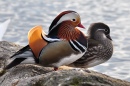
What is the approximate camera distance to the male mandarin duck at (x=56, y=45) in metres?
4.32

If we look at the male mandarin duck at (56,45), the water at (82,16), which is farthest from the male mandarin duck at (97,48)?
the water at (82,16)

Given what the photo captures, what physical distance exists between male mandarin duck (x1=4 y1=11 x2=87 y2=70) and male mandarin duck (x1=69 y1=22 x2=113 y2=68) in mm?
753

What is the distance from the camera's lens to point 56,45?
174 inches

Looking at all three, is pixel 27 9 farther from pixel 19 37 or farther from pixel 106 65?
pixel 106 65

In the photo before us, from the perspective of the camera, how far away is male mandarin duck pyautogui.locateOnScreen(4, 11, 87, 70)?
4320 mm

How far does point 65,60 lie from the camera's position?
4395 mm

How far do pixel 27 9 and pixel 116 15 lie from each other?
2.19 metres

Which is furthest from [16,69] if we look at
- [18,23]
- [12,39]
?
[18,23]

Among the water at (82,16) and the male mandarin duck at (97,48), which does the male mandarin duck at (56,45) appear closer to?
the male mandarin duck at (97,48)

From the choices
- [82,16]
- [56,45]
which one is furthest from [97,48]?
[82,16]

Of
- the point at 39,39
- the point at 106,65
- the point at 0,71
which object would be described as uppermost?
the point at 39,39

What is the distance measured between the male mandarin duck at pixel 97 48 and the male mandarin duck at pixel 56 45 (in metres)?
0.75

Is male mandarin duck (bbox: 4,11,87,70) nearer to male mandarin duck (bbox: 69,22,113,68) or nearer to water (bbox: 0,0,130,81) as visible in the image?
male mandarin duck (bbox: 69,22,113,68)

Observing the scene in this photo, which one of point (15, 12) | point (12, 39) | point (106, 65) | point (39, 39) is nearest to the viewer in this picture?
point (39, 39)
